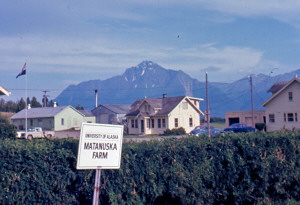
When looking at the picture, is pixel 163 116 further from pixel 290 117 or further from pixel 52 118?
pixel 52 118

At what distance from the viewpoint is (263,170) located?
8.48 metres

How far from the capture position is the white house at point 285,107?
42003 mm

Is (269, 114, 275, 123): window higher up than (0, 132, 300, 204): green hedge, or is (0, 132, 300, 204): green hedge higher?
(269, 114, 275, 123): window

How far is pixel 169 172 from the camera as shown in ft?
24.3

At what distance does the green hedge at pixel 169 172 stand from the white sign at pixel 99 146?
134 cm

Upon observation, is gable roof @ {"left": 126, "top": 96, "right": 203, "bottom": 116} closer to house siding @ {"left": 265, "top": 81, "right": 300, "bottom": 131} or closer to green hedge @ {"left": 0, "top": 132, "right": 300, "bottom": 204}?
house siding @ {"left": 265, "top": 81, "right": 300, "bottom": 131}

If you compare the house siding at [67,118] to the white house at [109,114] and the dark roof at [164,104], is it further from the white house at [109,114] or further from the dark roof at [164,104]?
the dark roof at [164,104]

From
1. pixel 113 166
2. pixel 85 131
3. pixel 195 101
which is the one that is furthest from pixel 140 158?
pixel 195 101

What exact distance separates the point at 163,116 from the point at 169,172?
4541 cm

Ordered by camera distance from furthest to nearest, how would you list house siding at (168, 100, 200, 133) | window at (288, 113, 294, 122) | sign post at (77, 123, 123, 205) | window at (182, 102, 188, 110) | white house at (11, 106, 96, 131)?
1. white house at (11, 106, 96, 131)
2. window at (182, 102, 188, 110)
3. house siding at (168, 100, 200, 133)
4. window at (288, 113, 294, 122)
5. sign post at (77, 123, 123, 205)

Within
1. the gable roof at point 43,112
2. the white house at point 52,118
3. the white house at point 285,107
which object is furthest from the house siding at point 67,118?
the white house at point 285,107

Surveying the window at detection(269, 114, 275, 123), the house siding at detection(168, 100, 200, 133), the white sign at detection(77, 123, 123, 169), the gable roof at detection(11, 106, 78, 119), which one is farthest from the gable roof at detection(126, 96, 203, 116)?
the white sign at detection(77, 123, 123, 169)

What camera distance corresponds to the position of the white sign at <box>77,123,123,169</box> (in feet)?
17.1

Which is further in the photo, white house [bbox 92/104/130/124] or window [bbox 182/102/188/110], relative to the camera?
white house [bbox 92/104/130/124]
